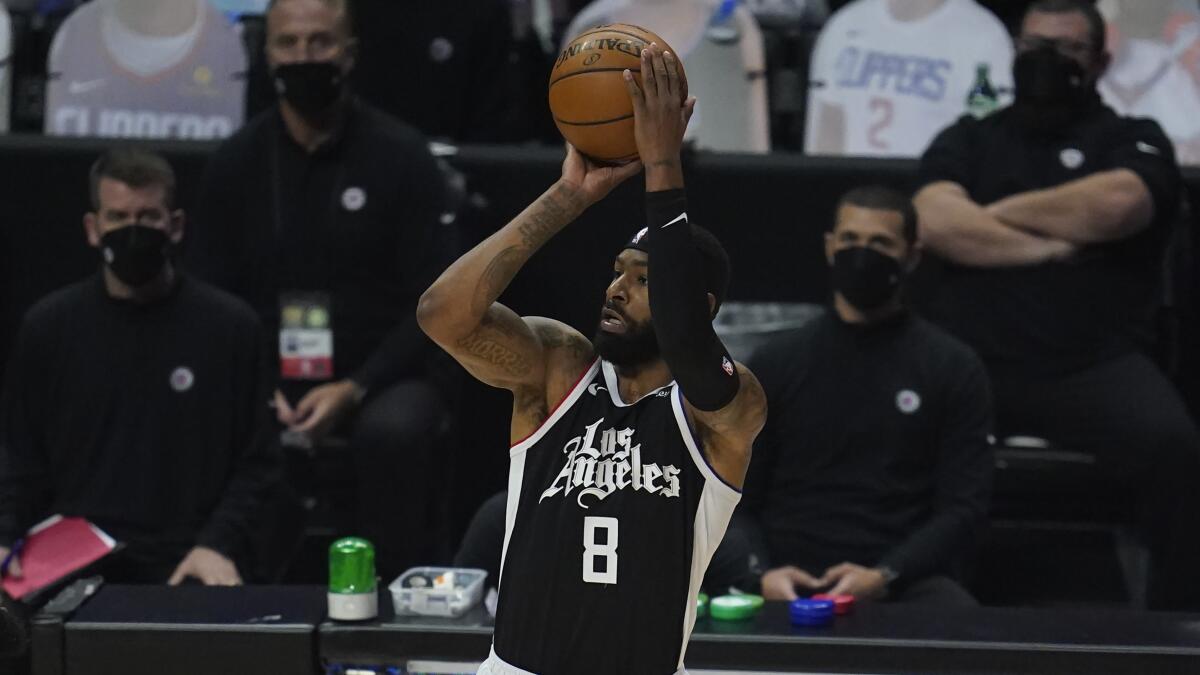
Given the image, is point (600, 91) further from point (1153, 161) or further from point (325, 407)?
point (1153, 161)

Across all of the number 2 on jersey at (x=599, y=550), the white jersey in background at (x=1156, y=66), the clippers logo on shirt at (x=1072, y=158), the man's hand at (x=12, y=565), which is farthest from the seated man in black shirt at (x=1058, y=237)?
the man's hand at (x=12, y=565)

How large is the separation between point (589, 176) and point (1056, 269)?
261 cm

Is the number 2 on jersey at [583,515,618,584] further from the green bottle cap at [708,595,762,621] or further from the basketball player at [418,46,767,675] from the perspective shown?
the green bottle cap at [708,595,762,621]

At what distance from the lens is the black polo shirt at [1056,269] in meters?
5.42

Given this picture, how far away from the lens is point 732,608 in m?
4.14

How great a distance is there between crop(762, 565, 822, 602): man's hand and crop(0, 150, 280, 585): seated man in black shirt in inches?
59.1

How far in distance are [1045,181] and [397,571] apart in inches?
93.8

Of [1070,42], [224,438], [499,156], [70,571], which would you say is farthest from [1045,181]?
[70,571]

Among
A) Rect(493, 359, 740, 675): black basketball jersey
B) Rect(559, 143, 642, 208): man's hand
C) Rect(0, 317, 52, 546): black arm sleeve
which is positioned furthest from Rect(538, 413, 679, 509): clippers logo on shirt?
Rect(0, 317, 52, 546): black arm sleeve

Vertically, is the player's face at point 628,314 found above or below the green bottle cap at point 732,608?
above

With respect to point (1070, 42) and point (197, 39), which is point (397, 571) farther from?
point (1070, 42)

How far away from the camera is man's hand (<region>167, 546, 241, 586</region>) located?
4832 millimetres

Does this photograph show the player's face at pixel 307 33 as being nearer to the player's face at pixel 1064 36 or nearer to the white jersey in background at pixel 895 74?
the white jersey in background at pixel 895 74

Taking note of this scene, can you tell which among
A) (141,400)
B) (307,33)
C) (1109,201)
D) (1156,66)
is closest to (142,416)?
(141,400)
